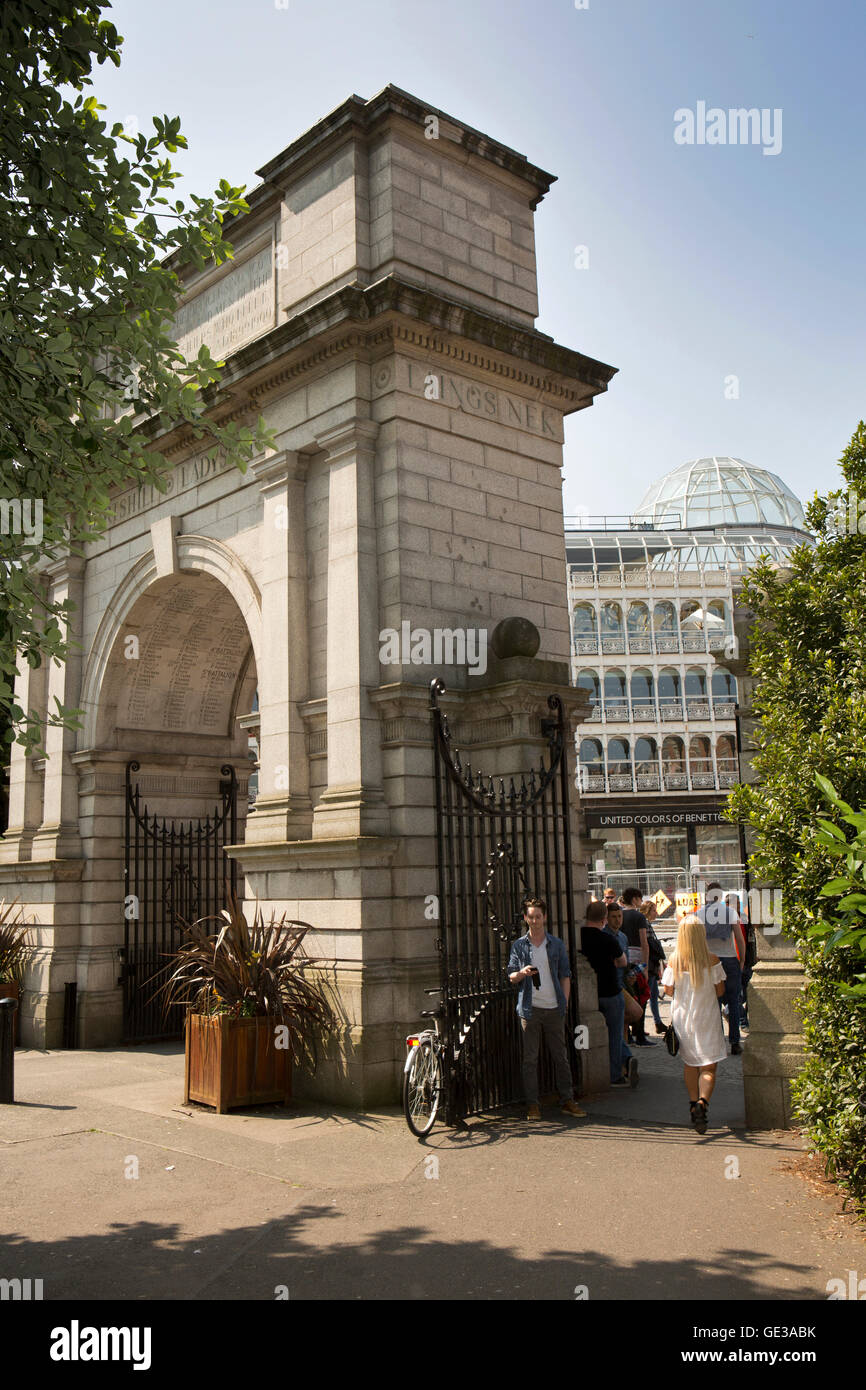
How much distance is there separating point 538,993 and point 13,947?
833 centimetres

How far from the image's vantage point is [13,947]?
1424 centimetres

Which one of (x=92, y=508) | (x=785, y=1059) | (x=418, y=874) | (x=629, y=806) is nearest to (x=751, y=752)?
(x=785, y=1059)

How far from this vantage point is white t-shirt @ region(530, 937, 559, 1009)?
883 cm

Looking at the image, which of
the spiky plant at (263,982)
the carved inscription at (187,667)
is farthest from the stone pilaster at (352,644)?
the carved inscription at (187,667)

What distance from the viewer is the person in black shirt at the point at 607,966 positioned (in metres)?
10.2

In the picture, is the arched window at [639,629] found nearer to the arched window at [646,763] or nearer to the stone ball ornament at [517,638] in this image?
the arched window at [646,763]

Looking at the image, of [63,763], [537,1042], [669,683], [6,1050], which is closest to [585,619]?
[669,683]

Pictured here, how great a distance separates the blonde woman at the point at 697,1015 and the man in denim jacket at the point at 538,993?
34.4 inches

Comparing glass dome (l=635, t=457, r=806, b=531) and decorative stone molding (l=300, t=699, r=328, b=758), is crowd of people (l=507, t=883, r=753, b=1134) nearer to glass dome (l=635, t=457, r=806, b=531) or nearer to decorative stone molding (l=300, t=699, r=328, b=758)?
decorative stone molding (l=300, t=699, r=328, b=758)

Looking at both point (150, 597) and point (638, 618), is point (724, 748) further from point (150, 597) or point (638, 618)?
point (150, 597)

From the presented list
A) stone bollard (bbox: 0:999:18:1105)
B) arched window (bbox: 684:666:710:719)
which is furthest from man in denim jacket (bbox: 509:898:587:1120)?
arched window (bbox: 684:666:710:719)

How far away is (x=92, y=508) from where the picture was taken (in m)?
6.99

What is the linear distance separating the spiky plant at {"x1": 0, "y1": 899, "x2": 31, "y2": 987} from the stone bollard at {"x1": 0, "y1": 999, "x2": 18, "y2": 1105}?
12.4ft
